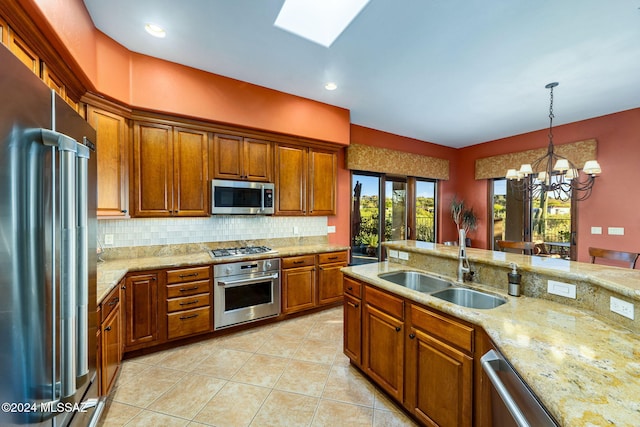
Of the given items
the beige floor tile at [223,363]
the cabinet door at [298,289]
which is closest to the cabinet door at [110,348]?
the beige floor tile at [223,363]

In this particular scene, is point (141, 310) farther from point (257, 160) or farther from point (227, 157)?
point (257, 160)

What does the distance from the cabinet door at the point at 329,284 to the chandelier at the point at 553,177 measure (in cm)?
284

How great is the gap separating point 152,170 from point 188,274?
46.7 inches

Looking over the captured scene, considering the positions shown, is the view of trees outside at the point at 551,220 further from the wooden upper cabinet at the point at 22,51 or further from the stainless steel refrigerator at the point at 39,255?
the wooden upper cabinet at the point at 22,51

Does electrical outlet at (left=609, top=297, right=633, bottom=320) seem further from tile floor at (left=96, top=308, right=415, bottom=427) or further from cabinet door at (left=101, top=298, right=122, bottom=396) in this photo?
cabinet door at (left=101, top=298, right=122, bottom=396)

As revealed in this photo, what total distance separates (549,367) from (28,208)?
168 centimetres

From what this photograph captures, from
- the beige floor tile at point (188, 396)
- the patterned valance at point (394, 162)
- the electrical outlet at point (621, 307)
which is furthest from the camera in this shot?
the patterned valance at point (394, 162)

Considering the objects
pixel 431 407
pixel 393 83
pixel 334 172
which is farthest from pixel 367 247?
pixel 431 407

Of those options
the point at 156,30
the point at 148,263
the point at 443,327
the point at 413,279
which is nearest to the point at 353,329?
the point at 413,279

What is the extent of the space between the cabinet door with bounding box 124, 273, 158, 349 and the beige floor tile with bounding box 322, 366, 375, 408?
1.78 m

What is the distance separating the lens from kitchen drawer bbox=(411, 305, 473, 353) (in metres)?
1.35

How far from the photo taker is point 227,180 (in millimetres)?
3119

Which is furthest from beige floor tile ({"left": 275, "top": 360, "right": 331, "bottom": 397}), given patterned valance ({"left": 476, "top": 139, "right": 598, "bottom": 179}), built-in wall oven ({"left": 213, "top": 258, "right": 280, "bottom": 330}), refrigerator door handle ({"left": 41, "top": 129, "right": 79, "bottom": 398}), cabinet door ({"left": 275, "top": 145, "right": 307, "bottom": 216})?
patterned valance ({"left": 476, "top": 139, "right": 598, "bottom": 179})

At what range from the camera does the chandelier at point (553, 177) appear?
2.98 m
